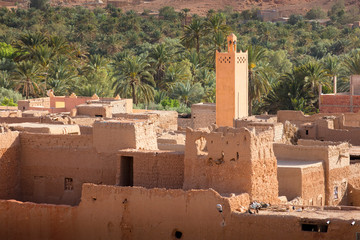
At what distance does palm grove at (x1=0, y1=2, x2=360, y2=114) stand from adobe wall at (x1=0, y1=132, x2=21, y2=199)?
2575 centimetres

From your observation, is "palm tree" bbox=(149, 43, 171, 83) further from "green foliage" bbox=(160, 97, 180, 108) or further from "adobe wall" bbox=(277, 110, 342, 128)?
"adobe wall" bbox=(277, 110, 342, 128)

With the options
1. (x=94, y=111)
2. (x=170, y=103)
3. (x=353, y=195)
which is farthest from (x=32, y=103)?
(x=353, y=195)

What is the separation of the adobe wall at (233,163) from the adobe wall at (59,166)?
2.58m

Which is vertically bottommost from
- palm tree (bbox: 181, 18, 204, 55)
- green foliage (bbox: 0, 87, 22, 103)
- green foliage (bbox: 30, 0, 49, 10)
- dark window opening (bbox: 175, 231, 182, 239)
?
dark window opening (bbox: 175, 231, 182, 239)

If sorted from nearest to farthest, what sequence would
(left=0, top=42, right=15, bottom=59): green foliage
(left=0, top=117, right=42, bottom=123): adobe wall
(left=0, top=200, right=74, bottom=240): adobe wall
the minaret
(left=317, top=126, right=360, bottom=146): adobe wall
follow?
(left=0, top=200, right=74, bottom=240): adobe wall < (left=0, top=117, right=42, bottom=123): adobe wall < (left=317, top=126, right=360, bottom=146): adobe wall < the minaret < (left=0, top=42, right=15, bottom=59): green foliage

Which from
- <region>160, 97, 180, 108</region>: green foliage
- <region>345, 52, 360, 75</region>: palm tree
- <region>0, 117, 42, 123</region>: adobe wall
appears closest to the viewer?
<region>0, 117, 42, 123</region>: adobe wall

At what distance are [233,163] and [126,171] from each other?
3490mm

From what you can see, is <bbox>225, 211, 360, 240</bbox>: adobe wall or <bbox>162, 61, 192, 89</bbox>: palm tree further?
<bbox>162, 61, 192, 89</bbox>: palm tree

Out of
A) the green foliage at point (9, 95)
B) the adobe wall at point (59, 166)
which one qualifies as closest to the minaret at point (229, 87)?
the green foliage at point (9, 95)

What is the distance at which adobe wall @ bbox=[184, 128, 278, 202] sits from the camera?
28625 mm

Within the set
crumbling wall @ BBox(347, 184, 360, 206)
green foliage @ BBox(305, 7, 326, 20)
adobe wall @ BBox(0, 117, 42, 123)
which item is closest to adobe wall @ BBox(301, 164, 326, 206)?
crumbling wall @ BBox(347, 184, 360, 206)

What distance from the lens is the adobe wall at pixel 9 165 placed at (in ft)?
105

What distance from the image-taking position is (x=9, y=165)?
3225 centimetres

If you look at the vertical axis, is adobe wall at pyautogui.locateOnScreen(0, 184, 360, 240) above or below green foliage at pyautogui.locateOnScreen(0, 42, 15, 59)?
below
